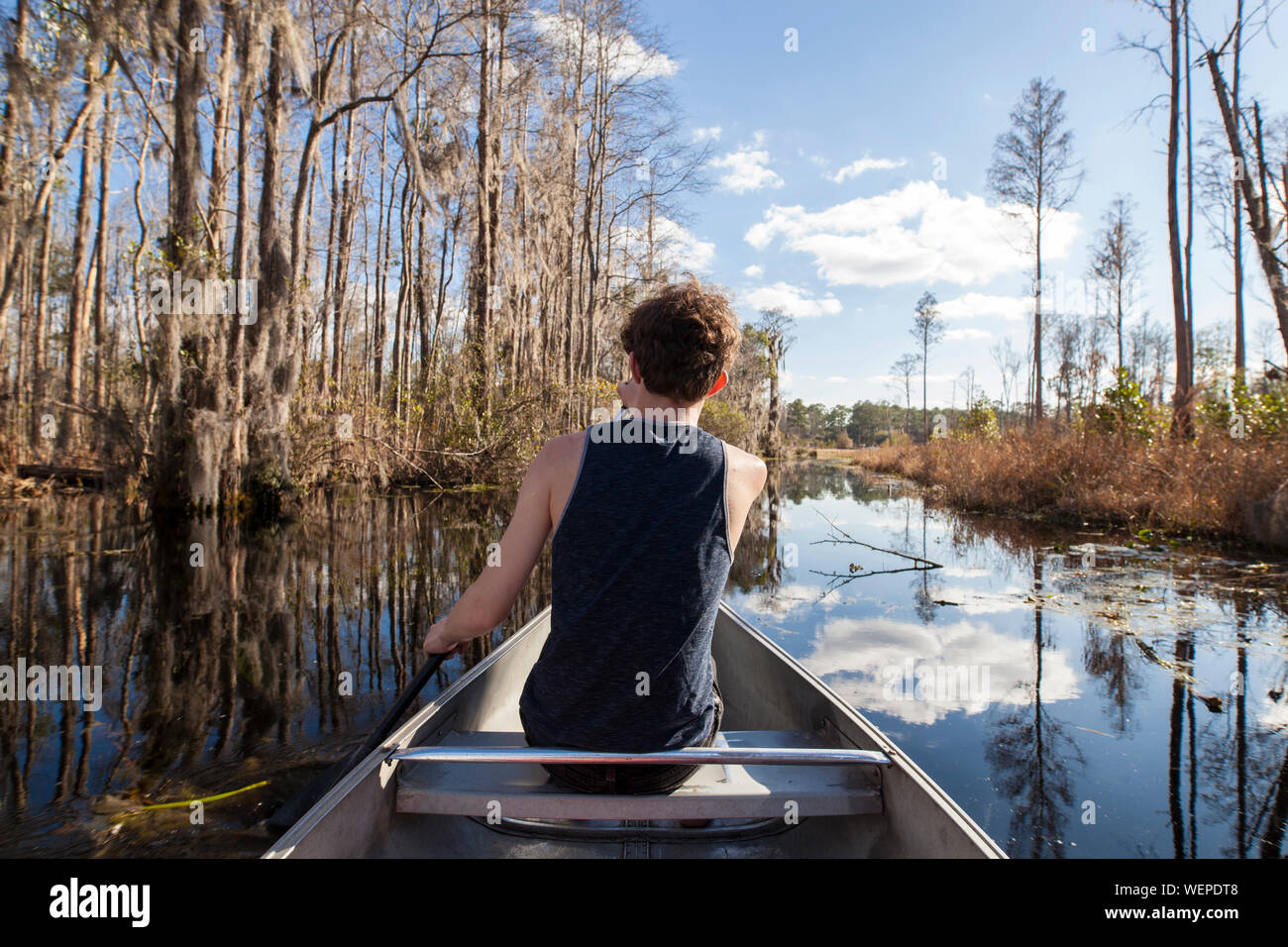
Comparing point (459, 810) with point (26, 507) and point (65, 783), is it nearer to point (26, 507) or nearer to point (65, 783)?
point (65, 783)

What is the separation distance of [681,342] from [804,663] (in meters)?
4.33

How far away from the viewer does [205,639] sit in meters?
5.43

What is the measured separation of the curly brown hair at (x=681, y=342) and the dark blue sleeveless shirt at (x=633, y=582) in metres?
0.13

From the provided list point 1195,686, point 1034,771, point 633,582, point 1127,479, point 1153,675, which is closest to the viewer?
point 633,582

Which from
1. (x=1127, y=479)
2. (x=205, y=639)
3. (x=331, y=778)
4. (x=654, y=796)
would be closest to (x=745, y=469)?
(x=654, y=796)

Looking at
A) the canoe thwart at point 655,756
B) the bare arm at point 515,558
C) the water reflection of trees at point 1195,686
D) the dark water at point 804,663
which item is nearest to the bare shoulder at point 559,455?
the bare arm at point 515,558

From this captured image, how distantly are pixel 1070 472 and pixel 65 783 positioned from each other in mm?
16019

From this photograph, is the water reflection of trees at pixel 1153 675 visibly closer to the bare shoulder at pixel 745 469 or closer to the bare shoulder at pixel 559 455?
the bare shoulder at pixel 745 469

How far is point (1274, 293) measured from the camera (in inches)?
485

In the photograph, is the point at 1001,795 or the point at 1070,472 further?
the point at 1070,472

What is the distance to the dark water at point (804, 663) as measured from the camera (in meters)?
3.07

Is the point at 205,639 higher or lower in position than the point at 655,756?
lower

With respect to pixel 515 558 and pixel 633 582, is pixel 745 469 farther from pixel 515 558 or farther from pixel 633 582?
pixel 515 558
